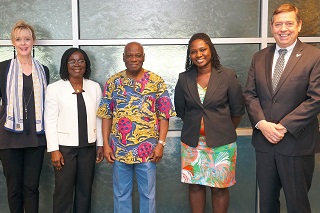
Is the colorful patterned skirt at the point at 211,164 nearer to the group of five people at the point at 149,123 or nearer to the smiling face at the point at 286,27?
the group of five people at the point at 149,123

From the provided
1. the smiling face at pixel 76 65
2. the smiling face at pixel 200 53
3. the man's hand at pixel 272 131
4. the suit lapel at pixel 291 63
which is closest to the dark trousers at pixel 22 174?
the smiling face at pixel 76 65

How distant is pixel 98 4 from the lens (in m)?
3.13

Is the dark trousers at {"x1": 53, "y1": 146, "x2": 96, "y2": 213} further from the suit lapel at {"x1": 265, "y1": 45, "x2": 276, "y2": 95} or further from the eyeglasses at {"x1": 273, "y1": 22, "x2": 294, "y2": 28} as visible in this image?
the eyeglasses at {"x1": 273, "y1": 22, "x2": 294, "y2": 28}

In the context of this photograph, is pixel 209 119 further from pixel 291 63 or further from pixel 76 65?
pixel 76 65

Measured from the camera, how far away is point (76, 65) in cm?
270

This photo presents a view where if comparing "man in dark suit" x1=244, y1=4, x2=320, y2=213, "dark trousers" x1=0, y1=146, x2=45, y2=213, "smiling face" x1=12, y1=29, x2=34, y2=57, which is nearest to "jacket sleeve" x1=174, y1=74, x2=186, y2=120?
"man in dark suit" x1=244, y1=4, x2=320, y2=213

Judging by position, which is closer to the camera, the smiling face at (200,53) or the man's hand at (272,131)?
the man's hand at (272,131)

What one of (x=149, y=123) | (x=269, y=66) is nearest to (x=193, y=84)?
(x=149, y=123)

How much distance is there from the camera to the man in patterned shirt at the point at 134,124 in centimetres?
255

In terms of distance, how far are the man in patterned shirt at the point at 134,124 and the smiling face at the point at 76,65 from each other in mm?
256

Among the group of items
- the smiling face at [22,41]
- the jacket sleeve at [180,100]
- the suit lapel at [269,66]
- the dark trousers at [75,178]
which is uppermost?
the smiling face at [22,41]

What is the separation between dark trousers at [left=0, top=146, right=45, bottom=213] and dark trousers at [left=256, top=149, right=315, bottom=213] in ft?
5.37

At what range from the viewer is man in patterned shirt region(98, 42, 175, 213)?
255cm

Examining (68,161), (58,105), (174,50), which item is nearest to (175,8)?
(174,50)
